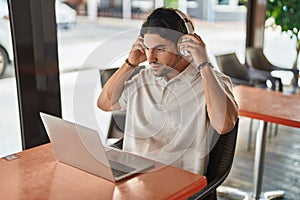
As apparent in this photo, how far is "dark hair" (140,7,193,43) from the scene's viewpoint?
157cm

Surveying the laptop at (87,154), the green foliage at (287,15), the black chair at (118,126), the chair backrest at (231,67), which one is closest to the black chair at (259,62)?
the chair backrest at (231,67)

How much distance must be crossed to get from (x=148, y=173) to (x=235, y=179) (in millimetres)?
1670

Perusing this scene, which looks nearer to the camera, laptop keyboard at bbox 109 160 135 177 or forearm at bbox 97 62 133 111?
laptop keyboard at bbox 109 160 135 177

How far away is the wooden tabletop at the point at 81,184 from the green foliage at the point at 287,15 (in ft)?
11.3

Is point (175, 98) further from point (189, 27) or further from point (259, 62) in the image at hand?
point (259, 62)

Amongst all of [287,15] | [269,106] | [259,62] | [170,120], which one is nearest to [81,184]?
[170,120]

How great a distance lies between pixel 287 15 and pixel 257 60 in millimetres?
631

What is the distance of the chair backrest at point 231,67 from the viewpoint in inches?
143

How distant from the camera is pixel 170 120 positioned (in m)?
1.63

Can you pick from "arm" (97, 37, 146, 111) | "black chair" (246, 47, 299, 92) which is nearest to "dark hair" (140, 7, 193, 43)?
"arm" (97, 37, 146, 111)

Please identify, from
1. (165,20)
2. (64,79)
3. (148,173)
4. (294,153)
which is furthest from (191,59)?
(294,153)

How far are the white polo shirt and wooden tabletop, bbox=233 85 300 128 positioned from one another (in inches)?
26.0

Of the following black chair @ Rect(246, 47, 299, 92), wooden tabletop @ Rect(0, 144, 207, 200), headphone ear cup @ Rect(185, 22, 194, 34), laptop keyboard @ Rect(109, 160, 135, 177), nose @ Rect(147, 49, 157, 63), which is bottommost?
black chair @ Rect(246, 47, 299, 92)

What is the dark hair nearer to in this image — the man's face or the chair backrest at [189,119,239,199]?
the man's face
